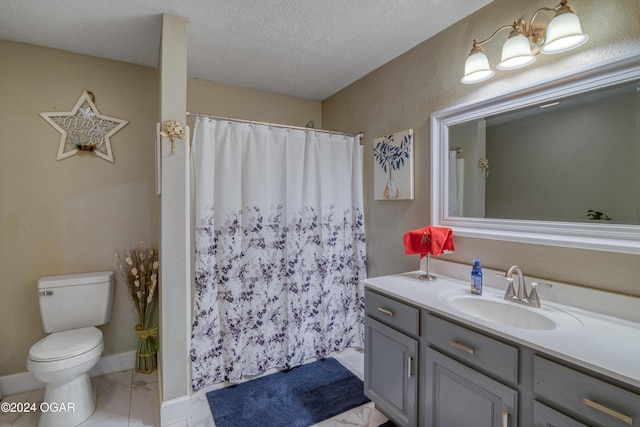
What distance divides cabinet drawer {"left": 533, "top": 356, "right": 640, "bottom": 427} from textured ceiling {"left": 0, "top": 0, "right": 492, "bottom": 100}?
1.80 metres

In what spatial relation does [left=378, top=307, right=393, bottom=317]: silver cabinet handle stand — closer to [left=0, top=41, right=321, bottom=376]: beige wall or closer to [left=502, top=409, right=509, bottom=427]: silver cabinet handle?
[left=502, top=409, right=509, bottom=427]: silver cabinet handle

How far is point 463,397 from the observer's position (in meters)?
1.20

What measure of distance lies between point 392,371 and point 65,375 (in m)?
1.86

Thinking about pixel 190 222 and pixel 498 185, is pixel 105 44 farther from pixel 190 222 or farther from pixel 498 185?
pixel 498 185

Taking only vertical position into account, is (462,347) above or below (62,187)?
below

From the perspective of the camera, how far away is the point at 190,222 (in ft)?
6.21

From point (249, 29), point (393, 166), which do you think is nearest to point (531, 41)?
point (393, 166)

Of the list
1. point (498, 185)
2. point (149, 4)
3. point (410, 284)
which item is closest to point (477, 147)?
point (498, 185)

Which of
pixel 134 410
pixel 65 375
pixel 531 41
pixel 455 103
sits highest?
pixel 531 41

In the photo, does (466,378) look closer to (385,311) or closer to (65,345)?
(385,311)

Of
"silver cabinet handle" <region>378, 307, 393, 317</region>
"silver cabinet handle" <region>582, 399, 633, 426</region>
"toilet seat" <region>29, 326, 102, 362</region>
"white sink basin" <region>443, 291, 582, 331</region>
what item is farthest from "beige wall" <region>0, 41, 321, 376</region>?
"silver cabinet handle" <region>582, 399, 633, 426</region>

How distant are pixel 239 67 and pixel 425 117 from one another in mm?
1521

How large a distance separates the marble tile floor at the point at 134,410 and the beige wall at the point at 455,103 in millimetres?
1038

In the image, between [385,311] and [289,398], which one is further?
[289,398]
